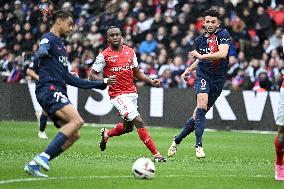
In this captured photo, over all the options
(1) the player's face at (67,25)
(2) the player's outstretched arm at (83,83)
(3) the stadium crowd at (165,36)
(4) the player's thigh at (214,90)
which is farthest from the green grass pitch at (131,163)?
(3) the stadium crowd at (165,36)

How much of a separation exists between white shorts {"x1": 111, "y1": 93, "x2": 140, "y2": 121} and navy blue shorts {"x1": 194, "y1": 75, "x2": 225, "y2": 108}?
3.98 feet

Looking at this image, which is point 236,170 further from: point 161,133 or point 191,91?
point 191,91

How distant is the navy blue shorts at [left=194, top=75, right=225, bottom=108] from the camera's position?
14.5 metres

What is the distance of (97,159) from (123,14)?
47.5 feet

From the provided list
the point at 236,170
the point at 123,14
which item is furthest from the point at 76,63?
the point at 236,170

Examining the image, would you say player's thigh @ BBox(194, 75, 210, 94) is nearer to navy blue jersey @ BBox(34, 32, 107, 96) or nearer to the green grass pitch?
the green grass pitch

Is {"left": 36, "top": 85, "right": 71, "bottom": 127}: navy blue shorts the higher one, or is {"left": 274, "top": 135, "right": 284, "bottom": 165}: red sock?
{"left": 36, "top": 85, "right": 71, "bottom": 127}: navy blue shorts

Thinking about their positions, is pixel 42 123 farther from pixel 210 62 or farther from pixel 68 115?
pixel 68 115

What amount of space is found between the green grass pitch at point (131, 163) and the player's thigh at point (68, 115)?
2.54 ft

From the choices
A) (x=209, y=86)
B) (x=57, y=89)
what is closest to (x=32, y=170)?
(x=57, y=89)

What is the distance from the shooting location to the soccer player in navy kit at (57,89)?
34.3 ft

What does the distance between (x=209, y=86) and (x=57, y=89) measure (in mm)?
4550

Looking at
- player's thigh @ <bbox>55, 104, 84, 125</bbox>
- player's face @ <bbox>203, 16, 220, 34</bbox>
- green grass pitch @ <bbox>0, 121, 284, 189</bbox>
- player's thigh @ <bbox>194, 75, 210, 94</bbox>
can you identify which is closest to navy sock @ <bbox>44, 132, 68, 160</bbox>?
player's thigh @ <bbox>55, 104, 84, 125</bbox>

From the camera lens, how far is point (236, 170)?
40.9ft
